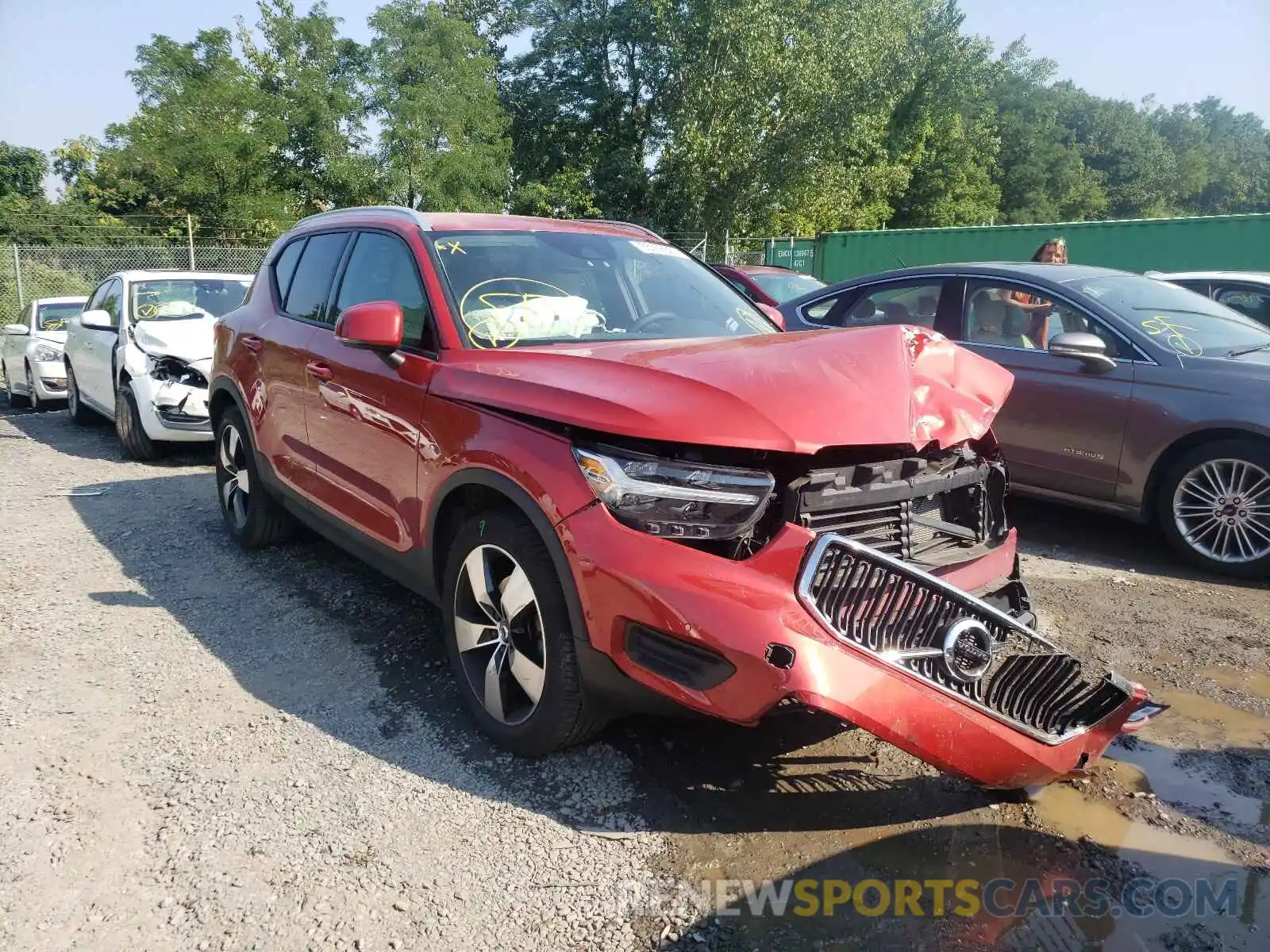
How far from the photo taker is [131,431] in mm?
7742

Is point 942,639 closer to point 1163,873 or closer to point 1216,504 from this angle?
point 1163,873

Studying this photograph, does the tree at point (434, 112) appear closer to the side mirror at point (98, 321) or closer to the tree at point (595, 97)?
the tree at point (595, 97)

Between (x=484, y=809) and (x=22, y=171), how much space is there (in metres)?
40.1

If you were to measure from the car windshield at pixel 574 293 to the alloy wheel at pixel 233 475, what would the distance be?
2.26 metres

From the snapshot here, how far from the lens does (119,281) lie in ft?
28.2

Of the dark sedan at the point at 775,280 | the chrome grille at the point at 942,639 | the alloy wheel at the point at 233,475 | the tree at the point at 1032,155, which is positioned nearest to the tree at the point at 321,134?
the dark sedan at the point at 775,280

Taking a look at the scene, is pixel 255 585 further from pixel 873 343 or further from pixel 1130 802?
pixel 1130 802

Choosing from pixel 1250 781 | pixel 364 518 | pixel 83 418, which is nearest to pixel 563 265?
pixel 364 518

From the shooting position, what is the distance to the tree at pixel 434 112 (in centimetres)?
Result: 2519

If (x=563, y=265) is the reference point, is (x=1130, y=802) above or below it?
below

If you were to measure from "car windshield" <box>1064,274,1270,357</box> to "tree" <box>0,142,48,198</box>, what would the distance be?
124ft

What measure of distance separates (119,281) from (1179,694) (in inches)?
356

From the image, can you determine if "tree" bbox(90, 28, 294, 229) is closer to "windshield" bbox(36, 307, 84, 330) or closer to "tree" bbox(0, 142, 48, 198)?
"tree" bbox(0, 142, 48, 198)

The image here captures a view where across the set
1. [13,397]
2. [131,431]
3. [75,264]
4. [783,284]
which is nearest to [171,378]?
[131,431]
